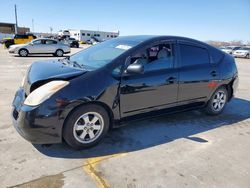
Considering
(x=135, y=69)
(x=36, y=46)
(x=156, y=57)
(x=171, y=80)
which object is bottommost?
(x=36, y=46)

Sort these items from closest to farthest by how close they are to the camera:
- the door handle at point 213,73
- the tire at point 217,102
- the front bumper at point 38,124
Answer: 1. the front bumper at point 38,124
2. the door handle at point 213,73
3. the tire at point 217,102

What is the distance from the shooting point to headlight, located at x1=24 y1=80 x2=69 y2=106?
2961 mm

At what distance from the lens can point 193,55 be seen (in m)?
4.44

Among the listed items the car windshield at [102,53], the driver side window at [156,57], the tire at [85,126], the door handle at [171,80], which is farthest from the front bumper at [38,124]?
the door handle at [171,80]

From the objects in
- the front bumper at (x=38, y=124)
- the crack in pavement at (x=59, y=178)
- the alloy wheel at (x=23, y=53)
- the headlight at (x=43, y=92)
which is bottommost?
the crack in pavement at (x=59, y=178)

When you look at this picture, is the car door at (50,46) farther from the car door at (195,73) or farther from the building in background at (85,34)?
the building in background at (85,34)

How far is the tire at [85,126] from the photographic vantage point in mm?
3162

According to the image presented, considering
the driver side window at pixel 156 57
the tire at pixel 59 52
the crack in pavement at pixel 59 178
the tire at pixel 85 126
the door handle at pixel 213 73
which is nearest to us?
the crack in pavement at pixel 59 178

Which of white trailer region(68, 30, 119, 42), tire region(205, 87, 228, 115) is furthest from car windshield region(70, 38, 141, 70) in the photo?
white trailer region(68, 30, 119, 42)

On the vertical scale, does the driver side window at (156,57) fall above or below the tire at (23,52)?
above

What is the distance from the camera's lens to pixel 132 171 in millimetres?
2936

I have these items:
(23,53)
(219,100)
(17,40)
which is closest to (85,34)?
(17,40)

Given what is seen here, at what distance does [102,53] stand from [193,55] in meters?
1.69

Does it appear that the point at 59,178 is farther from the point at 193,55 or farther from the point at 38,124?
the point at 193,55
